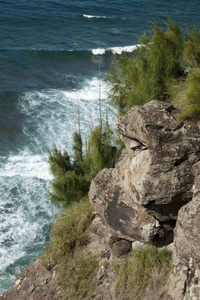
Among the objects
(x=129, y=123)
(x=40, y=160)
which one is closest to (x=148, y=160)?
(x=129, y=123)

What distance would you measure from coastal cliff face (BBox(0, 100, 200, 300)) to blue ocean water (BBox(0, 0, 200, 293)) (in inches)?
162

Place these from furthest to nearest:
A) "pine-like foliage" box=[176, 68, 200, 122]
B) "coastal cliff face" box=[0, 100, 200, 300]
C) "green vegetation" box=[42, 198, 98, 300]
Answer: "pine-like foliage" box=[176, 68, 200, 122] → "green vegetation" box=[42, 198, 98, 300] → "coastal cliff face" box=[0, 100, 200, 300]

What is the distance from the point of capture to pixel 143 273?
727 centimetres

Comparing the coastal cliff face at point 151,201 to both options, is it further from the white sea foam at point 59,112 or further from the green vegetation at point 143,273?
the white sea foam at point 59,112

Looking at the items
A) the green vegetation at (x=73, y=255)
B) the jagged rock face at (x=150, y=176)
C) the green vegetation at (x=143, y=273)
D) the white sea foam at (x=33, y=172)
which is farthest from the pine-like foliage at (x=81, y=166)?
the green vegetation at (x=143, y=273)

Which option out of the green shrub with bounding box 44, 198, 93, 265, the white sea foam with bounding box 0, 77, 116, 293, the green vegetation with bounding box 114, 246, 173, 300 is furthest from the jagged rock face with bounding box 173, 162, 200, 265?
the white sea foam with bounding box 0, 77, 116, 293

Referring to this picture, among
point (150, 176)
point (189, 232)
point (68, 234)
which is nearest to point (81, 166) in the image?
point (68, 234)

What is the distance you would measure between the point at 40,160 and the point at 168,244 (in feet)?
33.5

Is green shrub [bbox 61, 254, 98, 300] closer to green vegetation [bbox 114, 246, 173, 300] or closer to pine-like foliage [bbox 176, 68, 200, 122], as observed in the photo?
green vegetation [bbox 114, 246, 173, 300]

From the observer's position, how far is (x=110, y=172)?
850cm

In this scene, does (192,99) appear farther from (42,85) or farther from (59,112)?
(42,85)

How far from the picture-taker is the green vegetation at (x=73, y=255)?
311 inches

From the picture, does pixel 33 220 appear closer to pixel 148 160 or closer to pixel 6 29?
pixel 148 160

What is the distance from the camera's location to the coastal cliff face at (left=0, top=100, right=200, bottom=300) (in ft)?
20.0
